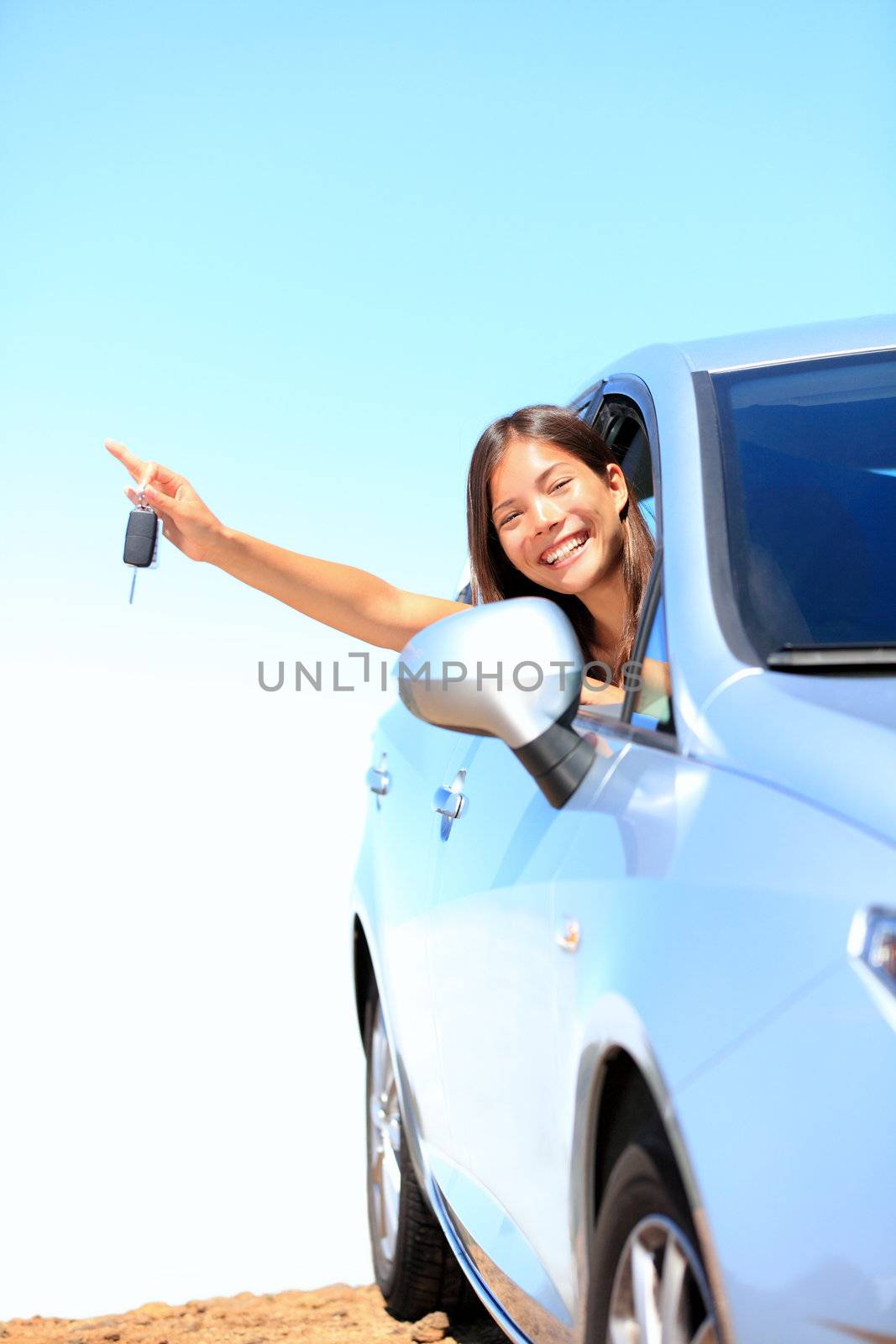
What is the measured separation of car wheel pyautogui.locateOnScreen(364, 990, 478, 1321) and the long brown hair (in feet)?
3.61

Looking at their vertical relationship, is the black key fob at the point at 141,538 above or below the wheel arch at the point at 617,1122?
above

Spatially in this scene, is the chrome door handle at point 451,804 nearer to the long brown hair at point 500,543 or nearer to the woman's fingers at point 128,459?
the long brown hair at point 500,543

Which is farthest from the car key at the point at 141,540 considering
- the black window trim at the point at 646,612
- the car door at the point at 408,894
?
the black window trim at the point at 646,612

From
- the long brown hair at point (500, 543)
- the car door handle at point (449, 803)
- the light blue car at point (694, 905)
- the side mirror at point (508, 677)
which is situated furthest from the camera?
the long brown hair at point (500, 543)

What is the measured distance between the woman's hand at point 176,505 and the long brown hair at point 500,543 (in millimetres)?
571

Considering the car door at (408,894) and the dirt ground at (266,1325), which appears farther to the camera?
the dirt ground at (266,1325)

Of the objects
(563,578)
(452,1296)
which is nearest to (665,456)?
(563,578)

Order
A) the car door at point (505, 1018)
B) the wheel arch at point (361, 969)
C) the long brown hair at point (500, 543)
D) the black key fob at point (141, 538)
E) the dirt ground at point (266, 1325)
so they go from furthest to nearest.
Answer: the wheel arch at point (361, 969) < the dirt ground at point (266, 1325) < the long brown hair at point (500, 543) < the black key fob at point (141, 538) < the car door at point (505, 1018)

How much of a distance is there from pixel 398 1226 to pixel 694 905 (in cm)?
231

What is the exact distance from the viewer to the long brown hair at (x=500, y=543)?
2.87m

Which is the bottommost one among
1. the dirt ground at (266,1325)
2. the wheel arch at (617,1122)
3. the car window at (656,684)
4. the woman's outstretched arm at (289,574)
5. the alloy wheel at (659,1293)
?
the dirt ground at (266,1325)

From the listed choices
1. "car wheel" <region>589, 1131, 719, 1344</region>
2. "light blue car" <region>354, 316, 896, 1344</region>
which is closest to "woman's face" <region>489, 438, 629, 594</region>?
"light blue car" <region>354, 316, 896, 1344</region>

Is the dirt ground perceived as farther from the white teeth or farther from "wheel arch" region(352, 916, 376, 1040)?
the white teeth

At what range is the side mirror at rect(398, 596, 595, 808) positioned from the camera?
181cm
